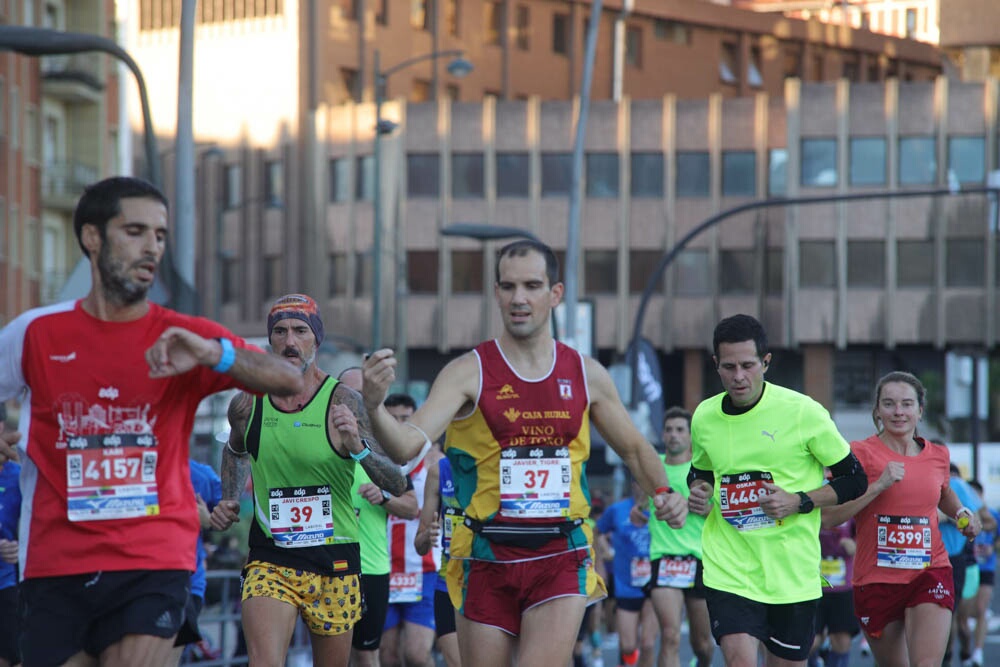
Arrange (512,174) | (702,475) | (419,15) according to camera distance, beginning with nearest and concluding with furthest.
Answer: (702,475), (512,174), (419,15)

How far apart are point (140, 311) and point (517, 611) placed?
236 cm

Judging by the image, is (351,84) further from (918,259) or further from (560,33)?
(918,259)

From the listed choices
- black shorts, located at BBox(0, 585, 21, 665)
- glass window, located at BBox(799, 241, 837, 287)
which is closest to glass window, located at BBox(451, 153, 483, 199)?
glass window, located at BBox(799, 241, 837, 287)

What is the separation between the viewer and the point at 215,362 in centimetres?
568

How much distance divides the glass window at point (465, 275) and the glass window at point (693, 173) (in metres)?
7.94

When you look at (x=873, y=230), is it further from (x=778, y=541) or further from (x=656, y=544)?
(x=778, y=541)

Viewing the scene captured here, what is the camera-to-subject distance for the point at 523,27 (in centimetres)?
7350

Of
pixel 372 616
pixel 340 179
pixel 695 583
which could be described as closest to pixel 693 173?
pixel 340 179

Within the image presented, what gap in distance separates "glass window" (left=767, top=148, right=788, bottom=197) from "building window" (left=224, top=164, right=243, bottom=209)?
21259mm

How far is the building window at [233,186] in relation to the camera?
7000 centimetres

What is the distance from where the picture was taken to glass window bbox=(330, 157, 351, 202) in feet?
213

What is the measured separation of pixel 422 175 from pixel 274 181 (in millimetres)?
7255

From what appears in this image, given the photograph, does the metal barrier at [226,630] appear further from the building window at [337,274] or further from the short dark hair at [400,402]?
the building window at [337,274]

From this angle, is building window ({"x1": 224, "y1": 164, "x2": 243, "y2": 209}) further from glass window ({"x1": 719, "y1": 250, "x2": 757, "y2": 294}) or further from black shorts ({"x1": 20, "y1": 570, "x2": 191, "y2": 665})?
black shorts ({"x1": 20, "y1": 570, "x2": 191, "y2": 665})
